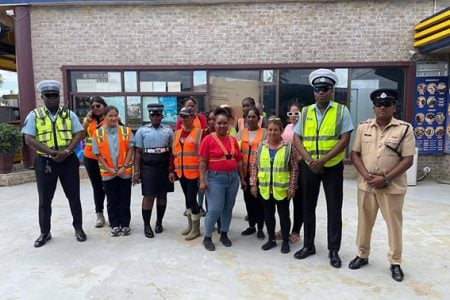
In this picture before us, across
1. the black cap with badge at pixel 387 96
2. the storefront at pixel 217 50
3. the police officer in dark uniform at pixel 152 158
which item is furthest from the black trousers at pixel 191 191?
the storefront at pixel 217 50

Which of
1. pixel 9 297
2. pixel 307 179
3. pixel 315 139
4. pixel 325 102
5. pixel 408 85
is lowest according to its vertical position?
pixel 9 297

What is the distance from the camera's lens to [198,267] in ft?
12.3

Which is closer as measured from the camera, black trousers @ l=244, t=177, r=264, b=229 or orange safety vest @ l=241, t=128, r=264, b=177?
orange safety vest @ l=241, t=128, r=264, b=177

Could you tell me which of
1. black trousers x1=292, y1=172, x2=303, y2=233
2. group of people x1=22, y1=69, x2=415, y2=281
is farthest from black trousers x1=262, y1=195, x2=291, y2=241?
black trousers x1=292, y1=172, x2=303, y2=233

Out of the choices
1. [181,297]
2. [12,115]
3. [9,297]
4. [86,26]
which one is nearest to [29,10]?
[86,26]

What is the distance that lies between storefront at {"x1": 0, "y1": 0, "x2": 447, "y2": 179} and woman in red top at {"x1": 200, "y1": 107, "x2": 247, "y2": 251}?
4.48 meters

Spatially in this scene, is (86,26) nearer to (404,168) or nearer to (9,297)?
(9,297)

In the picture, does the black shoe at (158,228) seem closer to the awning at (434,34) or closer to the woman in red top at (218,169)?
the woman in red top at (218,169)

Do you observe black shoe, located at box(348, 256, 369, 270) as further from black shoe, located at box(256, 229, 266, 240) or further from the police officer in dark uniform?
the police officer in dark uniform

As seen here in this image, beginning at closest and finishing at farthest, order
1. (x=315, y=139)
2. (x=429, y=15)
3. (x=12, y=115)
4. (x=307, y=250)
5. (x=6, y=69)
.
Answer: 1. (x=315, y=139)
2. (x=307, y=250)
3. (x=429, y=15)
4. (x=12, y=115)
5. (x=6, y=69)

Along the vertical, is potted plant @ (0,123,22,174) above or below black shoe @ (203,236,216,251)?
above

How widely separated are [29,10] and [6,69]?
7.69 m

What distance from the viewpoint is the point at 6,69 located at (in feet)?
48.8

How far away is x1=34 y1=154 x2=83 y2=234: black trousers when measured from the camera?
14.4ft
